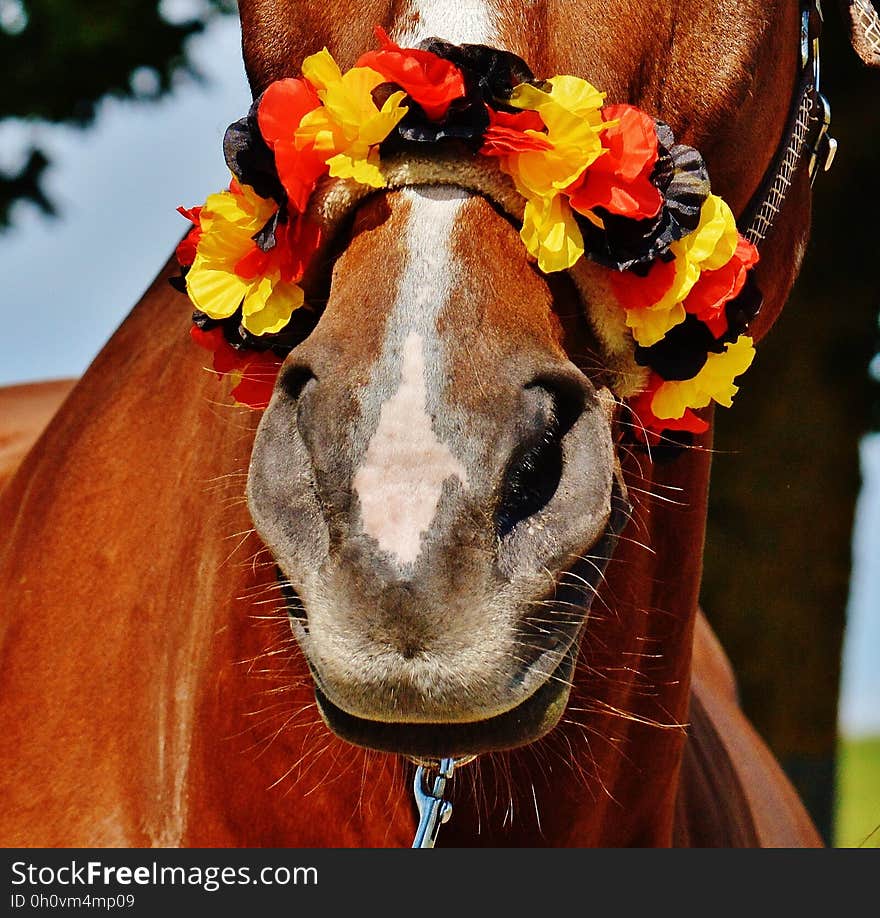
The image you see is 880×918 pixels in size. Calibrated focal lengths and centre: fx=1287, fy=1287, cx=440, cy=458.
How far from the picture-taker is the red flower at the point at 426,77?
1805 millimetres

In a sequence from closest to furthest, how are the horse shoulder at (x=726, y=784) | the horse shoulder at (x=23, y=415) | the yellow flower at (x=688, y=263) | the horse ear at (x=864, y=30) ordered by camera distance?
the yellow flower at (x=688, y=263) < the horse ear at (x=864, y=30) < the horse shoulder at (x=726, y=784) < the horse shoulder at (x=23, y=415)

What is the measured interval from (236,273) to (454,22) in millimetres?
532

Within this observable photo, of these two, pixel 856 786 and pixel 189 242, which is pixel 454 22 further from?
pixel 856 786

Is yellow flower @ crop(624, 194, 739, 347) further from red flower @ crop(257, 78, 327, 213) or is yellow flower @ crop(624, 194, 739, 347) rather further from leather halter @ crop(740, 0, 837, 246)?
red flower @ crop(257, 78, 327, 213)

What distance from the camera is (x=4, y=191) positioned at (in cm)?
642

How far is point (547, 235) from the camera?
1.84 meters

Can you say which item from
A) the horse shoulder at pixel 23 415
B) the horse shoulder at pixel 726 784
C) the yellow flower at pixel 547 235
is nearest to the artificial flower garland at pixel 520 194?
the yellow flower at pixel 547 235

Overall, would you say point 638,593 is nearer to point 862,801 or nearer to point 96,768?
point 96,768

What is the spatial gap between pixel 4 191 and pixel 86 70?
0.80 metres

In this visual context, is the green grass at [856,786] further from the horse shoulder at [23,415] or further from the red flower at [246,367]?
the red flower at [246,367]

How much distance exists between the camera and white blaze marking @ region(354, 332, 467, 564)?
5.29 ft

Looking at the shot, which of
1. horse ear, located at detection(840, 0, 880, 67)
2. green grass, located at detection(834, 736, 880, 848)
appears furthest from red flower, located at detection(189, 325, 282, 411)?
green grass, located at detection(834, 736, 880, 848)

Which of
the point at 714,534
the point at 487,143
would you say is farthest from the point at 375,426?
the point at 714,534

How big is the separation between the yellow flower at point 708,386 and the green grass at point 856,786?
215 inches
